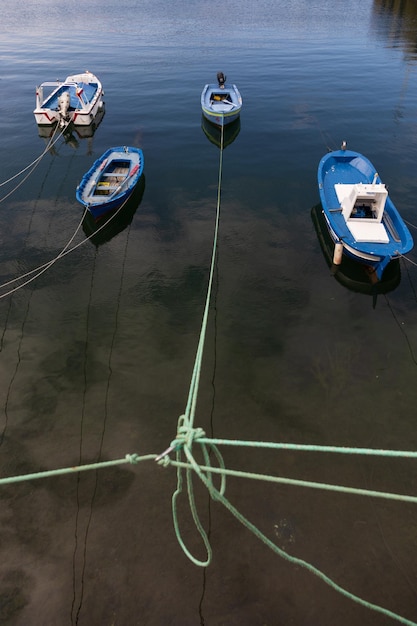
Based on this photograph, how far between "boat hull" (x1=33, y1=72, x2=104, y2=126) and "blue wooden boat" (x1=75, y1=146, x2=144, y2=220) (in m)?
11.1

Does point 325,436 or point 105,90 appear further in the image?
point 105,90

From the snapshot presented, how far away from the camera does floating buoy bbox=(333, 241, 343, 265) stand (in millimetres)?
18922

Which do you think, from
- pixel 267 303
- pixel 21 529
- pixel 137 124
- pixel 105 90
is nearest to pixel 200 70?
pixel 105 90

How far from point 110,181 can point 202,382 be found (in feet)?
57.0

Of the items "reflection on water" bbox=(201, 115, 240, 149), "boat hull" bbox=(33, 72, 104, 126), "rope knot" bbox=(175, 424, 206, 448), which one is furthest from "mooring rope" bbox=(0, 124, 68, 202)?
"rope knot" bbox=(175, 424, 206, 448)

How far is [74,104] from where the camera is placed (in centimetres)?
3681

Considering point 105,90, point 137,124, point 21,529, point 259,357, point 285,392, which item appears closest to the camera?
point 21,529

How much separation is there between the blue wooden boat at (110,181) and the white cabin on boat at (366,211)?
13.7 metres

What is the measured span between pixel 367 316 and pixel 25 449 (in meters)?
15.8

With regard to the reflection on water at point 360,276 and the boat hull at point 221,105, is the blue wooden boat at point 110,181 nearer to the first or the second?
the boat hull at point 221,105

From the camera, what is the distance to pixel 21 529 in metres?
10.8

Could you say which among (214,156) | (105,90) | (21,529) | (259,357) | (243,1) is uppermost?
(243,1)

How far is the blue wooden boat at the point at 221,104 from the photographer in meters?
32.1

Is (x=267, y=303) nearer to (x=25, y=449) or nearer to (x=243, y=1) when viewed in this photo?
(x=25, y=449)
